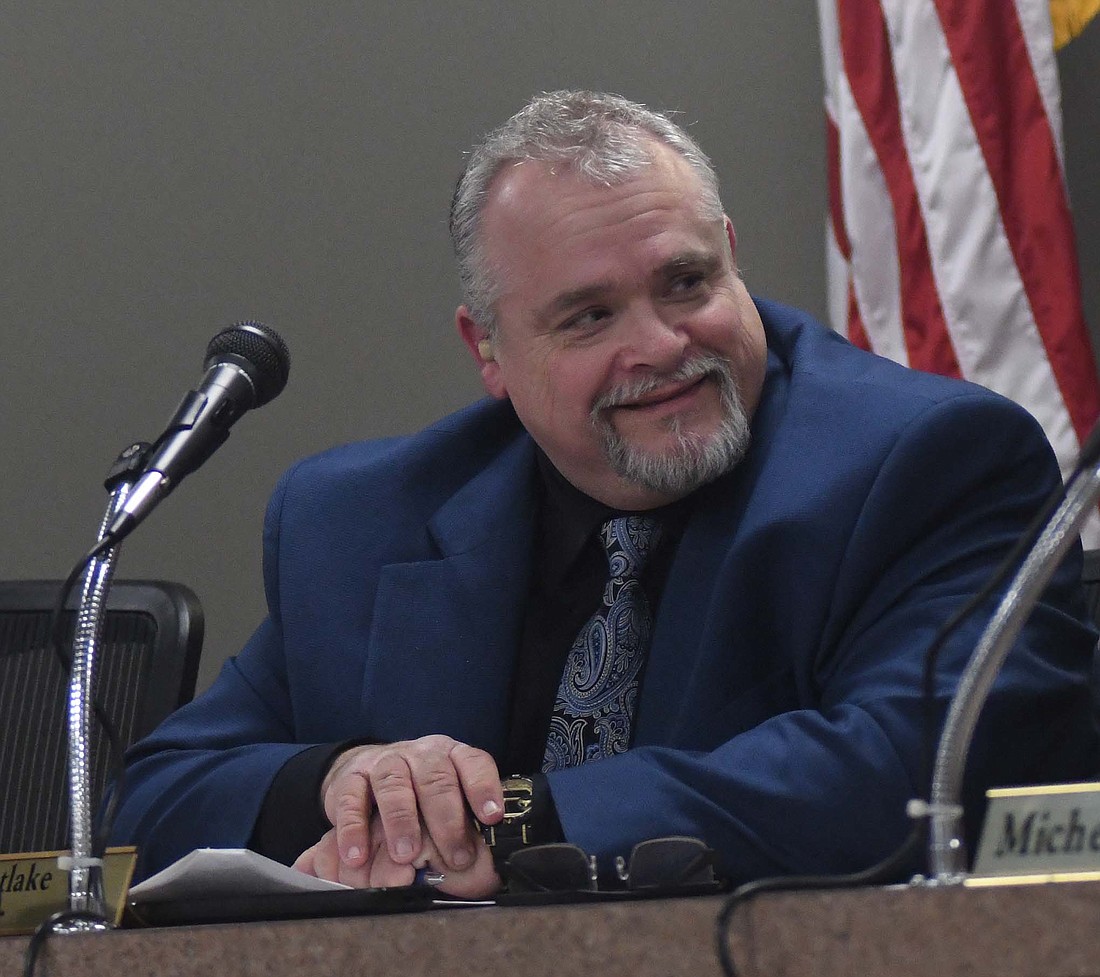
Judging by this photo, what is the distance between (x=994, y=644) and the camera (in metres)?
0.85

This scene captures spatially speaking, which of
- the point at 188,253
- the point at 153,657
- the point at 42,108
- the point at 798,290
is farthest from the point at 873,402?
the point at 42,108

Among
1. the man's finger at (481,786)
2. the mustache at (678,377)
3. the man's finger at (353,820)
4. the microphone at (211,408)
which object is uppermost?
the mustache at (678,377)

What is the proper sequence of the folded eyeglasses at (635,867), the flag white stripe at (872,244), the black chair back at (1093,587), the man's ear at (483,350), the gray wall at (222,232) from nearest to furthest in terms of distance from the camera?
1. the folded eyeglasses at (635,867)
2. the black chair back at (1093,587)
3. the man's ear at (483,350)
4. the flag white stripe at (872,244)
5. the gray wall at (222,232)

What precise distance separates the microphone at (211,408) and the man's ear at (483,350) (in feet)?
1.89

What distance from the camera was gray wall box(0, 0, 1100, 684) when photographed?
2.90 meters

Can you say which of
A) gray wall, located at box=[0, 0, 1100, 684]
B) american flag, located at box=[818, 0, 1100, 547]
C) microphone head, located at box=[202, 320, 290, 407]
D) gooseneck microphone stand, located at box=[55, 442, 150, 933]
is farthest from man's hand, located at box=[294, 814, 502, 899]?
gray wall, located at box=[0, 0, 1100, 684]

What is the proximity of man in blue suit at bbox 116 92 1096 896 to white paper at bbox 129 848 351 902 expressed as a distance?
0.35 meters

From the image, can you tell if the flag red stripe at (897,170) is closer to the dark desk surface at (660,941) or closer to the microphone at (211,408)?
the microphone at (211,408)

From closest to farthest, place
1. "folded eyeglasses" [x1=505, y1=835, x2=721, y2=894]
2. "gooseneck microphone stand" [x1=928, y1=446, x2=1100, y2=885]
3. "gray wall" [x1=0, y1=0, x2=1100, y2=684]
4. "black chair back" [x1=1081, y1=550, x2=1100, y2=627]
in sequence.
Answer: "gooseneck microphone stand" [x1=928, y1=446, x2=1100, y2=885], "folded eyeglasses" [x1=505, y1=835, x2=721, y2=894], "black chair back" [x1=1081, y1=550, x2=1100, y2=627], "gray wall" [x1=0, y1=0, x2=1100, y2=684]

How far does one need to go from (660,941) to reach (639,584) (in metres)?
1.04

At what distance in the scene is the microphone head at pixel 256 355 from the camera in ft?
4.51

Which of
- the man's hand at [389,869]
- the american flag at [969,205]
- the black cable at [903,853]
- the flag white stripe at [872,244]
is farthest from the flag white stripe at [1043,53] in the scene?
the black cable at [903,853]

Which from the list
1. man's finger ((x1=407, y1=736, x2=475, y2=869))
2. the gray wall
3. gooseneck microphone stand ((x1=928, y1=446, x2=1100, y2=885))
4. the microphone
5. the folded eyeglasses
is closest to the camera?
gooseneck microphone stand ((x1=928, y1=446, x2=1100, y2=885))

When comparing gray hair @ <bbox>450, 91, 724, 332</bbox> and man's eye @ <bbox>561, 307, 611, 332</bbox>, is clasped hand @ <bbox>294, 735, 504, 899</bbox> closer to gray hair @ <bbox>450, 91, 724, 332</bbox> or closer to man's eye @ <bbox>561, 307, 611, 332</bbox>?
man's eye @ <bbox>561, 307, 611, 332</bbox>
